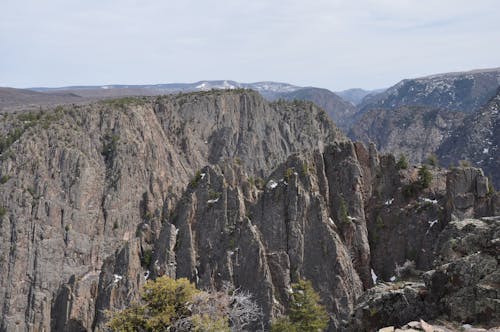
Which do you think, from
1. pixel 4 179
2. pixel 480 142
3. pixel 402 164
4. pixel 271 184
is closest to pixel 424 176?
pixel 402 164

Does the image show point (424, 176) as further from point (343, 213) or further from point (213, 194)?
point (213, 194)

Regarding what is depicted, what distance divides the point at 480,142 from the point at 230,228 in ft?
498

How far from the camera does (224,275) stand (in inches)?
2140

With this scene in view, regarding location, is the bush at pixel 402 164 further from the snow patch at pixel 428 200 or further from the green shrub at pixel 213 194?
the green shrub at pixel 213 194

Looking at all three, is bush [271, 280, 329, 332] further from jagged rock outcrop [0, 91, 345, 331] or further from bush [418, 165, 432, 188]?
jagged rock outcrop [0, 91, 345, 331]

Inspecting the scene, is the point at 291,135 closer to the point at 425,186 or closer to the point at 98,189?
the point at 98,189

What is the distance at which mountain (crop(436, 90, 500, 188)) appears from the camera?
17200 centimetres

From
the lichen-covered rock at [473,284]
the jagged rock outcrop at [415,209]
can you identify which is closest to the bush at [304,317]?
the jagged rock outcrop at [415,209]

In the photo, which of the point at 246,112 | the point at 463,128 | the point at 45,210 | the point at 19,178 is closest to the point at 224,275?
the point at 45,210

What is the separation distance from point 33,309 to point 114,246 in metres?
17.4

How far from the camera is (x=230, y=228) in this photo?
192 feet

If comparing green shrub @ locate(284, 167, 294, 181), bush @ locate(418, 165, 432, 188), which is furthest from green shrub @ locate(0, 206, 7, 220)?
bush @ locate(418, 165, 432, 188)

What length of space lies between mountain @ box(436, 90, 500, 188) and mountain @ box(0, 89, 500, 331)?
116 metres

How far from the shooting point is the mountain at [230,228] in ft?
74.7
